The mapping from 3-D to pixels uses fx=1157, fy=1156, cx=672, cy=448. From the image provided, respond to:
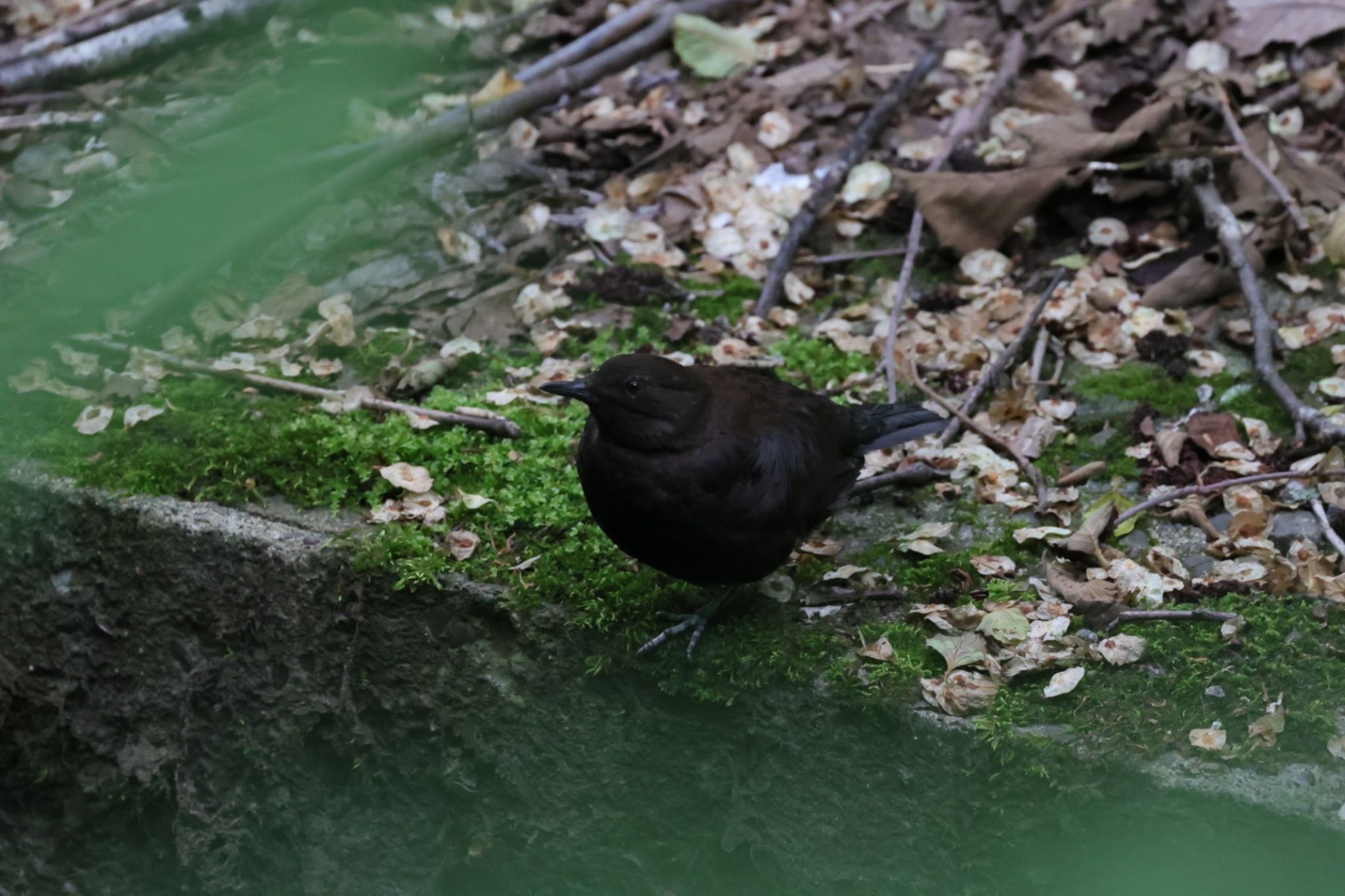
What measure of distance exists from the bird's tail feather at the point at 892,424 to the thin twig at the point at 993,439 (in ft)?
0.86

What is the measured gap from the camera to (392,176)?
513 cm

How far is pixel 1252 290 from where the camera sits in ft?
13.5

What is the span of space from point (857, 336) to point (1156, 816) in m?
2.34

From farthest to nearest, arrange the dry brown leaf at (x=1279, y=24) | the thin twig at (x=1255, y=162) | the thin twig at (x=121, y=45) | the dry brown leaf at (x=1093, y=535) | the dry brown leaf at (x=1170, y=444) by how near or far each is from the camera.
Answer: the dry brown leaf at (x=1279, y=24) → the thin twig at (x=1255, y=162) → the thin twig at (x=121, y=45) → the dry brown leaf at (x=1170, y=444) → the dry brown leaf at (x=1093, y=535)

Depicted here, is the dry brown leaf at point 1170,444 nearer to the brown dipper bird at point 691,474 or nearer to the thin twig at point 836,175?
the brown dipper bird at point 691,474

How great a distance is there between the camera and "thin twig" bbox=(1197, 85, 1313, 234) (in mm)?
4324

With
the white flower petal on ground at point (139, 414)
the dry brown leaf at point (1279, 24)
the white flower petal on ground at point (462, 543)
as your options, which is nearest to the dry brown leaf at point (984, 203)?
the dry brown leaf at point (1279, 24)

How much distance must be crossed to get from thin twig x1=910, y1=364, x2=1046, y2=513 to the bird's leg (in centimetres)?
114

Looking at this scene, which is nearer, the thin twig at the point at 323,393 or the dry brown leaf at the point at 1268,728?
the dry brown leaf at the point at 1268,728

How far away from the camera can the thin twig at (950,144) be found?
433 cm

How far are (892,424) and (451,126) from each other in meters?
2.65

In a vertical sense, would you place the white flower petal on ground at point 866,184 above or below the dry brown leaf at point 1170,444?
above

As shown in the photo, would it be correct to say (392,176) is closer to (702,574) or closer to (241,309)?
(241,309)

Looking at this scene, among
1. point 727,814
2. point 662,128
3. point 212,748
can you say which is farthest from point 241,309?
point 727,814
